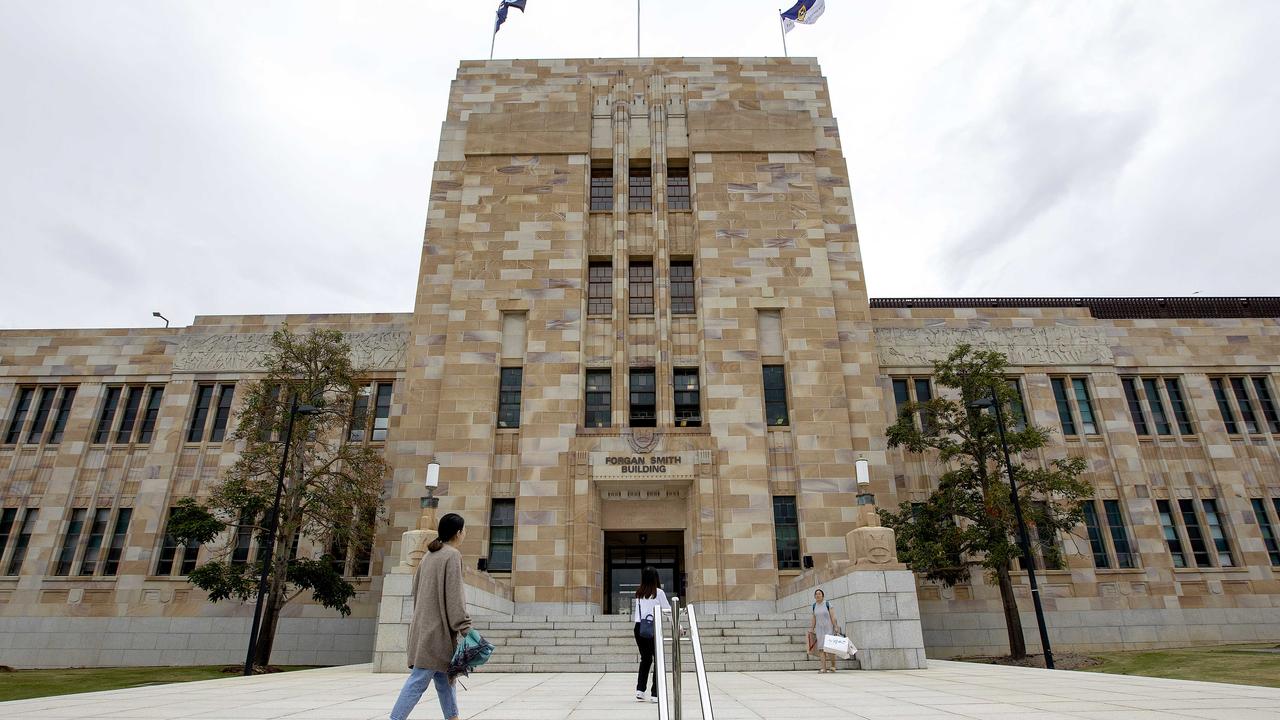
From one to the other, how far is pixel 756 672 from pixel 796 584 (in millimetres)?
5558

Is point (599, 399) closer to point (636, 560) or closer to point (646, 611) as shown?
point (636, 560)

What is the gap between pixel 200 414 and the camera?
28.1 metres

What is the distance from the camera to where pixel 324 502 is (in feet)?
70.5

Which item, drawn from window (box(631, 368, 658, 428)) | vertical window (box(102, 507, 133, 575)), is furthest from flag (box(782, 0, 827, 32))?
vertical window (box(102, 507, 133, 575))

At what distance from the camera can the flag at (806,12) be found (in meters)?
30.4

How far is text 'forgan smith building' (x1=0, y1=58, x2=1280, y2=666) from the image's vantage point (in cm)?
2394

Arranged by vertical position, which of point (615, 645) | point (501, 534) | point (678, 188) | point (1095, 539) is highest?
point (678, 188)

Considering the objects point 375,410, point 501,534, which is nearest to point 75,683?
point 501,534

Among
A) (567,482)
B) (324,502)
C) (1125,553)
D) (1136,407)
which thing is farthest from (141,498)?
(1136,407)

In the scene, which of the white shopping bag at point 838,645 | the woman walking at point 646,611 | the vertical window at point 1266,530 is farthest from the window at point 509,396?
the vertical window at point 1266,530

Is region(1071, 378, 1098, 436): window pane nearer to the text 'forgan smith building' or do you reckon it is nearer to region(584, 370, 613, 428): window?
the text 'forgan smith building'

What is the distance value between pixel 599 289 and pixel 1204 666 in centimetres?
2120

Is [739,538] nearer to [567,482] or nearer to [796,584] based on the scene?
[796,584]

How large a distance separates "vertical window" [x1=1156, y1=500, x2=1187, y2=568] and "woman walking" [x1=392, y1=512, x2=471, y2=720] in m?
29.0
